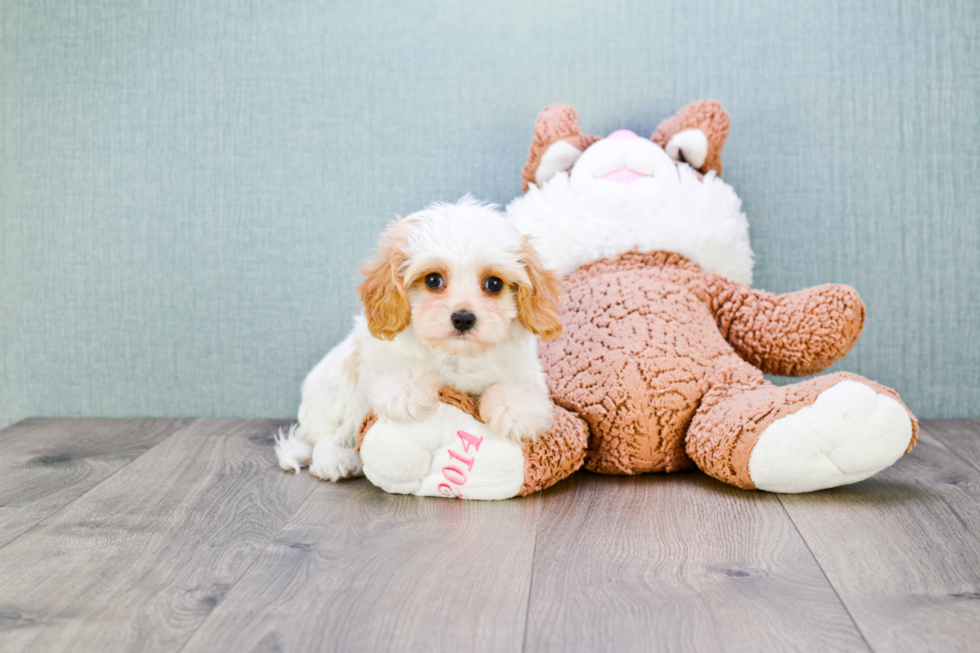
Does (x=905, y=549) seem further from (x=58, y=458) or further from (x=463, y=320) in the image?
(x=58, y=458)

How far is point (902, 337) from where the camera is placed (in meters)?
1.94

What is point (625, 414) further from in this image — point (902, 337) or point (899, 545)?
point (902, 337)

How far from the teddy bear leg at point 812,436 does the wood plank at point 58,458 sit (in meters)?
1.24

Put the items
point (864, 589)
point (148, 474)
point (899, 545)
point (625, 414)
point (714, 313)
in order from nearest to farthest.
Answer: point (864, 589)
point (899, 545)
point (625, 414)
point (148, 474)
point (714, 313)

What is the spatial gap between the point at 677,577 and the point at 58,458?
4.62ft

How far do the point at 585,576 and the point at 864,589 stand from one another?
1.22 ft

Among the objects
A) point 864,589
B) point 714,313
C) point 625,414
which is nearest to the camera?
point 864,589

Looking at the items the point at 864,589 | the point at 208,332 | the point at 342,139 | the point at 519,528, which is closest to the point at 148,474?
the point at 208,332

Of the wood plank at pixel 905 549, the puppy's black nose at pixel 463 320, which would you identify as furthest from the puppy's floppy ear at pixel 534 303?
the wood plank at pixel 905 549

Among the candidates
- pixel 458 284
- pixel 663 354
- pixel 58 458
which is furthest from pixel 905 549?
pixel 58 458

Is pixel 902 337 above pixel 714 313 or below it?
below

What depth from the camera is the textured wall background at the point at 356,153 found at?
1.90 meters

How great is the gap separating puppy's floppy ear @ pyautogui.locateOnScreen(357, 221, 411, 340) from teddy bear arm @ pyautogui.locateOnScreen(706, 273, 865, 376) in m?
0.75

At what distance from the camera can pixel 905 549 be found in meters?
1.11
